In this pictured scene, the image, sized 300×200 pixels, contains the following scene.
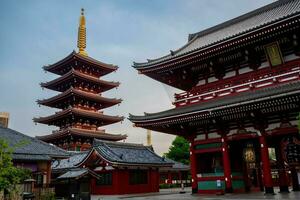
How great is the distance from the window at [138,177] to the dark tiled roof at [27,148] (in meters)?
10.7

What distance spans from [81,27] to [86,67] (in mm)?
13334

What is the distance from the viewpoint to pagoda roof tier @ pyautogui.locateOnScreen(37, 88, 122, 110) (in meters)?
→ 50.3

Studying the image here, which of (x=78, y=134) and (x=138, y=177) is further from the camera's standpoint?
(x=78, y=134)

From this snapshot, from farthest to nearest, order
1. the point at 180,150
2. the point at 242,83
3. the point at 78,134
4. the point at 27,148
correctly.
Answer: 1. the point at 180,150
2. the point at 78,134
3. the point at 27,148
4. the point at 242,83

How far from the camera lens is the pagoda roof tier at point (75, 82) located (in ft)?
169

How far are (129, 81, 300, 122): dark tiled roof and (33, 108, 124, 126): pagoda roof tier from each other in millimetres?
27170

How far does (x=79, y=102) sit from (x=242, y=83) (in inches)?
1438

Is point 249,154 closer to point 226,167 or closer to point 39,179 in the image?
point 226,167

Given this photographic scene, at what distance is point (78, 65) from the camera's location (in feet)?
176

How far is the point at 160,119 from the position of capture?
2317 cm

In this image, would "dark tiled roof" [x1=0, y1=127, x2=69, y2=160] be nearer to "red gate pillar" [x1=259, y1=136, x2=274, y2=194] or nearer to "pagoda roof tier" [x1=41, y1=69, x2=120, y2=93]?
"red gate pillar" [x1=259, y1=136, x2=274, y2=194]

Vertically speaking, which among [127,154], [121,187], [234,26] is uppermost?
[234,26]

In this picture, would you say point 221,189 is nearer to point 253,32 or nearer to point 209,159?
point 209,159

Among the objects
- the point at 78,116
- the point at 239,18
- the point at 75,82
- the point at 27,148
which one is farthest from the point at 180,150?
the point at 27,148
